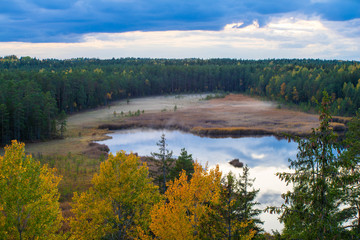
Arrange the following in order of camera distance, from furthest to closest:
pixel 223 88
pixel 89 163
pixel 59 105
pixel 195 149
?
pixel 223 88 → pixel 59 105 → pixel 195 149 → pixel 89 163

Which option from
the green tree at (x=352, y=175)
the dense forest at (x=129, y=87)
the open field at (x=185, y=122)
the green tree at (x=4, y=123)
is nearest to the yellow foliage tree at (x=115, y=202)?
the green tree at (x=352, y=175)

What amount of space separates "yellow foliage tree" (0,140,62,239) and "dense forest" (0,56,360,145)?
13804 mm

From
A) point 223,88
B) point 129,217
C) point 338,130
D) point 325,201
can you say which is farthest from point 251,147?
point 223,88

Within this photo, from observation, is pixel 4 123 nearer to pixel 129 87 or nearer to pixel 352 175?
pixel 352 175

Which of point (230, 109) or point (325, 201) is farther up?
point (325, 201)

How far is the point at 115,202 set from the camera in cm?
2036

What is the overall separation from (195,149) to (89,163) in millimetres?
18306

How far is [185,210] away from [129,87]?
117m

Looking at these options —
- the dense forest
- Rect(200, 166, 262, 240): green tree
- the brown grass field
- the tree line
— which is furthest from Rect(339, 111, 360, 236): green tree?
the brown grass field

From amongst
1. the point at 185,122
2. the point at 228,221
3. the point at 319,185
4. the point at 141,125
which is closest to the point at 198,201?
the point at 228,221

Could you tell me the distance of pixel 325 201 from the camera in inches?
429

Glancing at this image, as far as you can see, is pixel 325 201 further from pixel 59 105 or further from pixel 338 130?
pixel 59 105

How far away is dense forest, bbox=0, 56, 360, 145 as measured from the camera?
56.9 meters

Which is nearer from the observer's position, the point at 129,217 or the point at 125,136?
the point at 129,217
